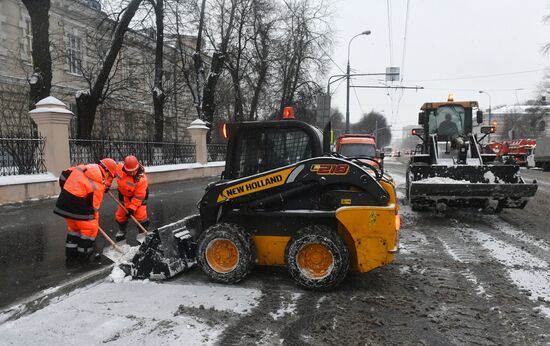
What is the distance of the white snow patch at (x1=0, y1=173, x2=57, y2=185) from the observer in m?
9.10

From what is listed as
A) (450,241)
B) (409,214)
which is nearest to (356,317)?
(450,241)

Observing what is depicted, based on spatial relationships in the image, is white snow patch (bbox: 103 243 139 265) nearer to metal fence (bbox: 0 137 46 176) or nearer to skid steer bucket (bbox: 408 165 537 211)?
metal fence (bbox: 0 137 46 176)

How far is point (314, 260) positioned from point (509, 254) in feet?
10.9

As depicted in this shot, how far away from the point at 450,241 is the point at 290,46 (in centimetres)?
2225

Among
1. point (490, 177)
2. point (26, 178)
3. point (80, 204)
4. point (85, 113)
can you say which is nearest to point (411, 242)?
point (490, 177)

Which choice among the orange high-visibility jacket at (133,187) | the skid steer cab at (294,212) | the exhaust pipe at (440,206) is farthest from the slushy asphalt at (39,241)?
the exhaust pipe at (440,206)

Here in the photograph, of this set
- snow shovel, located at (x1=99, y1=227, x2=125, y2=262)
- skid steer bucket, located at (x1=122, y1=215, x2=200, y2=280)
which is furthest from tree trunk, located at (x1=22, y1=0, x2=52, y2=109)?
skid steer bucket, located at (x1=122, y1=215, x2=200, y2=280)

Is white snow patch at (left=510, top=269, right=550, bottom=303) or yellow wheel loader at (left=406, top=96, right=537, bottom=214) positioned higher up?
yellow wheel loader at (left=406, top=96, right=537, bottom=214)

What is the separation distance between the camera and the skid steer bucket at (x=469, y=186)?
7.61 m

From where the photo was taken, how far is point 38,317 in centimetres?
372

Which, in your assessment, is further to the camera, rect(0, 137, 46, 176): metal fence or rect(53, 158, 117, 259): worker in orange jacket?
rect(0, 137, 46, 176): metal fence

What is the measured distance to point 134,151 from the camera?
14125mm

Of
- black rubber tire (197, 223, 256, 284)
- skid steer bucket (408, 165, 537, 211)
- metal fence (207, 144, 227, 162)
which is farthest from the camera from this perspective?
metal fence (207, 144, 227, 162)

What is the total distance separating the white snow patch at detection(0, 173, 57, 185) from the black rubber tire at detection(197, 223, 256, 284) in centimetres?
678
